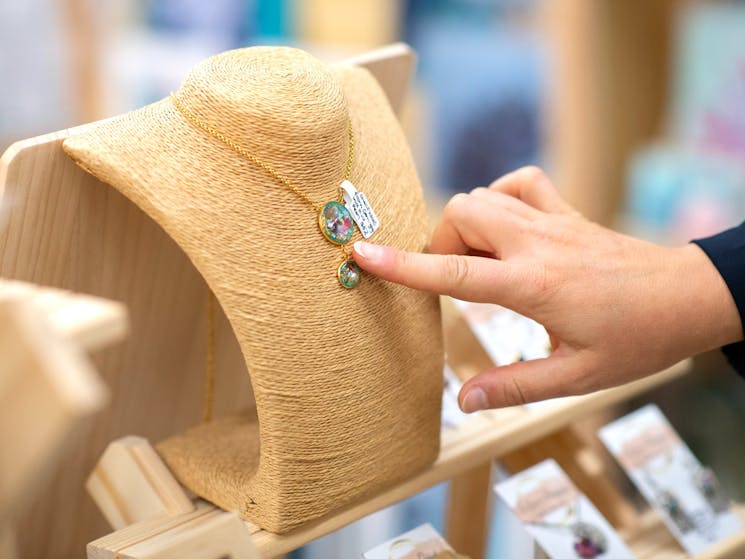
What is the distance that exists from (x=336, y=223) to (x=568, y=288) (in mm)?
182

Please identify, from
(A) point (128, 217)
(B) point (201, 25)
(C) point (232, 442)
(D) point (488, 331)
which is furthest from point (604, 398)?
(B) point (201, 25)

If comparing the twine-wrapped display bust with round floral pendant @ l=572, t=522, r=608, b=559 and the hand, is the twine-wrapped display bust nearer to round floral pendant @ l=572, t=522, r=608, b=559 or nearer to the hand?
the hand

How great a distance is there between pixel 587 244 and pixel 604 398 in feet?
0.83

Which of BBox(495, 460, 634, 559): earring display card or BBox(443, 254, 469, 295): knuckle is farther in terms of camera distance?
BBox(495, 460, 634, 559): earring display card

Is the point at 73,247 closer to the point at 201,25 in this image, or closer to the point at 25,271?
the point at 25,271

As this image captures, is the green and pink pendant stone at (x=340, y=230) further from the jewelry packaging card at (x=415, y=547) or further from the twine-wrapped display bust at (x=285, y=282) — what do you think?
the jewelry packaging card at (x=415, y=547)

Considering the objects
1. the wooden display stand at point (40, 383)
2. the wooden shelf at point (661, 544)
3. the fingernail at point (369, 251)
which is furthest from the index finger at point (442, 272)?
the wooden shelf at point (661, 544)

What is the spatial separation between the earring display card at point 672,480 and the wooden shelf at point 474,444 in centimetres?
4

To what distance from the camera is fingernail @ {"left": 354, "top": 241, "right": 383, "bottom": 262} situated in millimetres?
737

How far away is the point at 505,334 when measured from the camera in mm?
973

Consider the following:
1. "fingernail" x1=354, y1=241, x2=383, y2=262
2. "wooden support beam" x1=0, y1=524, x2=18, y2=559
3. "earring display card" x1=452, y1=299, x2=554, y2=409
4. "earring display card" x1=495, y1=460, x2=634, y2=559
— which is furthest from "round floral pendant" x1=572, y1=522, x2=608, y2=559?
"wooden support beam" x1=0, y1=524, x2=18, y2=559

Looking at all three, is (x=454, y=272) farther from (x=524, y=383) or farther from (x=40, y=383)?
(x=40, y=383)

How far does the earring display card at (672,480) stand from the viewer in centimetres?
97

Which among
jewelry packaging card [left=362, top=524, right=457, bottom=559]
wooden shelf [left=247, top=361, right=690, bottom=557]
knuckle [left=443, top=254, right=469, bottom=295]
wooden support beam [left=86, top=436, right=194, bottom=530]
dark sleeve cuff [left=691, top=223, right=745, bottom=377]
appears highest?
knuckle [left=443, top=254, right=469, bottom=295]
